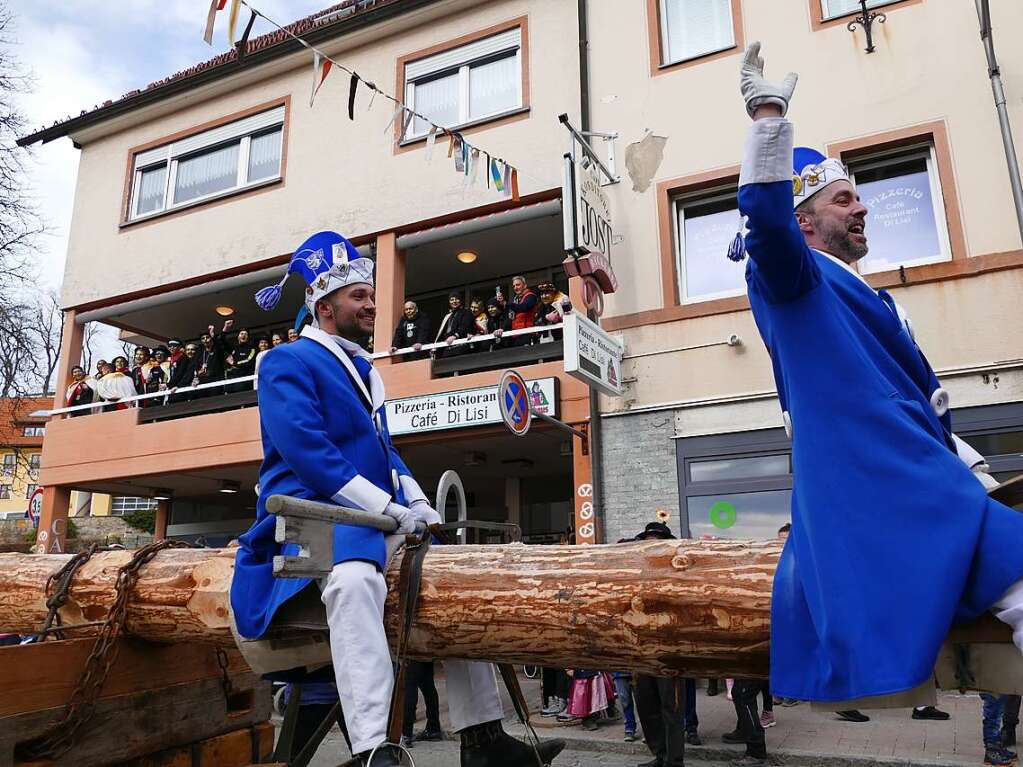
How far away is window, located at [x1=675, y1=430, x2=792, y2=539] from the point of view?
30.8 ft

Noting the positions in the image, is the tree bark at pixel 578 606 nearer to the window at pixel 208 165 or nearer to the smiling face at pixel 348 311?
the smiling face at pixel 348 311

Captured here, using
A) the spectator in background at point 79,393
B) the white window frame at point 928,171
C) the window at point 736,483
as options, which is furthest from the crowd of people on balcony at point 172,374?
the white window frame at point 928,171

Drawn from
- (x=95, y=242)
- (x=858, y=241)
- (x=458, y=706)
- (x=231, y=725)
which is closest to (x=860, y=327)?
(x=858, y=241)

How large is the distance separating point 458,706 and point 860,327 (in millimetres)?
2064

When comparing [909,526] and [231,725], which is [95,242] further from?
[909,526]

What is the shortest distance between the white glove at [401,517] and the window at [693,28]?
9.64m

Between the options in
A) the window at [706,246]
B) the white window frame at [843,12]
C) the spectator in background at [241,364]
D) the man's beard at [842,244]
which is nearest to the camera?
the man's beard at [842,244]

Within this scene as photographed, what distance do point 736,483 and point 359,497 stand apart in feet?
24.2

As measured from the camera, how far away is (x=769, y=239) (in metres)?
1.87

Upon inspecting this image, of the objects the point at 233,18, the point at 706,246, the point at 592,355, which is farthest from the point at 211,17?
the point at 706,246

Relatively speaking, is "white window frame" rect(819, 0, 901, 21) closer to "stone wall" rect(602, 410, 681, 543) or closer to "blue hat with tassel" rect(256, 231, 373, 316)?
"stone wall" rect(602, 410, 681, 543)

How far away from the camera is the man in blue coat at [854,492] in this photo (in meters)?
1.73

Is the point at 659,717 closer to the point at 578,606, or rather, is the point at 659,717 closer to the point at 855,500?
the point at 578,606

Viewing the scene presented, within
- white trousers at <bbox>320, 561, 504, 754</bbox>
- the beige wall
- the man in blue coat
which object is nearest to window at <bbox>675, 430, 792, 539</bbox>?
the beige wall
